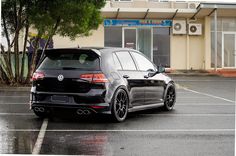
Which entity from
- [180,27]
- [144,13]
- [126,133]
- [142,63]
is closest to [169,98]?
[142,63]

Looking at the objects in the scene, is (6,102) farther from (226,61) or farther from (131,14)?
(226,61)

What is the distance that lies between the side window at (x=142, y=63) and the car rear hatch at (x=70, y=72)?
1449 millimetres

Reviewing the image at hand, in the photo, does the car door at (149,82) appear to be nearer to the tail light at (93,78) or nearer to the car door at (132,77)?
the car door at (132,77)

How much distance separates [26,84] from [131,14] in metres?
12.5

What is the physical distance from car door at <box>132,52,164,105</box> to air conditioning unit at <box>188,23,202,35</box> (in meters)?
20.5

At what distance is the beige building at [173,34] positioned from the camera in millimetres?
30703

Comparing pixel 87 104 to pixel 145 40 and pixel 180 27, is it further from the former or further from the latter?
pixel 145 40

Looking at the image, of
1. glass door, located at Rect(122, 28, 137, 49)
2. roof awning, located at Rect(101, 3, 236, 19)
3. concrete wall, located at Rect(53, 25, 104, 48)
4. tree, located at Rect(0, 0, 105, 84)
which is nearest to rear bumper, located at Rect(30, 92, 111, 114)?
tree, located at Rect(0, 0, 105, 84)

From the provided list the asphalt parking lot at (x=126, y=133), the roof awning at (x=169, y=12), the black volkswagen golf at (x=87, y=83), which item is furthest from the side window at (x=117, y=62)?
the roof awning at (x=169, y=12)

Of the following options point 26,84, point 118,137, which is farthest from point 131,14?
point 118,137

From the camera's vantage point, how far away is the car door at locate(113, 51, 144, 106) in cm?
991

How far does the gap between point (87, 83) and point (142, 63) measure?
2.06 metres

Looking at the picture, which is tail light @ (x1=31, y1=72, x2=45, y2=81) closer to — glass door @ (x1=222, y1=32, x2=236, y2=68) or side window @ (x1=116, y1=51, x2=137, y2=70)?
side window @ (x1=116, y1=51, x2=137, y2=70)

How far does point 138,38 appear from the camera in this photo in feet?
104
